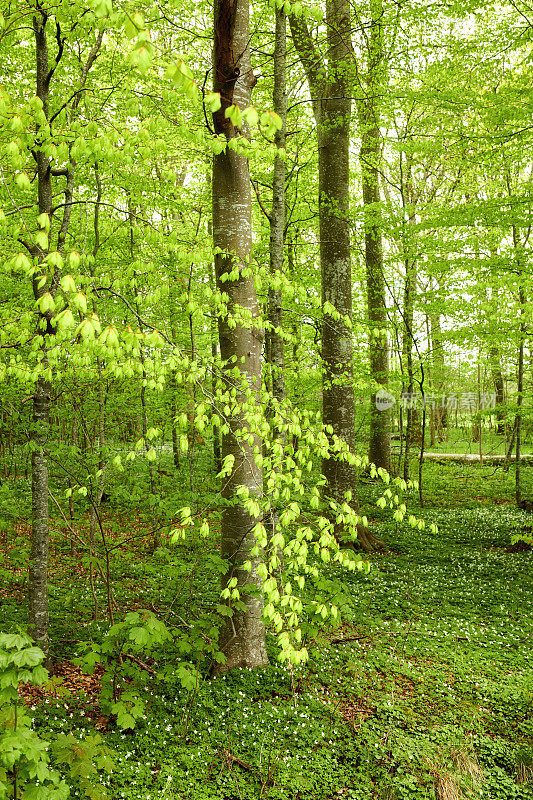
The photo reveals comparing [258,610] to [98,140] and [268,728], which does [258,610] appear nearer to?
[268,728]

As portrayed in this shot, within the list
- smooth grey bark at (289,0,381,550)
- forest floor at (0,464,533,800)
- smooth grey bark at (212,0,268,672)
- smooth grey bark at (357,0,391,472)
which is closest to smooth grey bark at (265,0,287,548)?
smooth grey bark at (212,0,268,672)

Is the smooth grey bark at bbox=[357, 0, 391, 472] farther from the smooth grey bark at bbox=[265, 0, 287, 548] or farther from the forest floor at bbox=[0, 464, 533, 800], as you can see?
the forest floor at bbox=[0, 464, 533, 800]

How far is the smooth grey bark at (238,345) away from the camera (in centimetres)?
457

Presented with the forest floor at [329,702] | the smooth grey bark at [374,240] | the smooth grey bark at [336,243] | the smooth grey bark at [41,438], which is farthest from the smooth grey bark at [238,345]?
the smooth grey bark at [374,240]

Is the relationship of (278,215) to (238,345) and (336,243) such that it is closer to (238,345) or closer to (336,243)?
(238,345)

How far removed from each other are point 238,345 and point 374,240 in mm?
8433

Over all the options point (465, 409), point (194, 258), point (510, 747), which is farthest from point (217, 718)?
point (465, 409)

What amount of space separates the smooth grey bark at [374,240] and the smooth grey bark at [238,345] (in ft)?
15.6

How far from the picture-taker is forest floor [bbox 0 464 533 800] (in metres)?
3.80

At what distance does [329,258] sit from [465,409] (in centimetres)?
3181

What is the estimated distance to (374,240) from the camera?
38.8ft

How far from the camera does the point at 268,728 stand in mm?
4238

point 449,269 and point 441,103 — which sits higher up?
point 441,103

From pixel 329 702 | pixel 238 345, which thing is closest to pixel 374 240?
pixel 238 345
